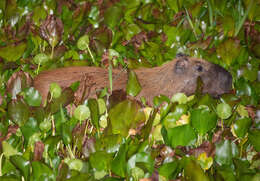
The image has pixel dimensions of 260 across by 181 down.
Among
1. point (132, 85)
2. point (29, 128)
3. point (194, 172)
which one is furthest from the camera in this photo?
point (132, 85)

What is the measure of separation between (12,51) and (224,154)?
147 cm

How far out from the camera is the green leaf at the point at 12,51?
2.29 meters

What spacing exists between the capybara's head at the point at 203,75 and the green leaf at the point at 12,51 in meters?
1.06

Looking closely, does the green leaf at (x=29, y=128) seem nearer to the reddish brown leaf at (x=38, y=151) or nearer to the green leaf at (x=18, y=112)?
the green leaf at (x=18, y=112)

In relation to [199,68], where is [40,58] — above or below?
above

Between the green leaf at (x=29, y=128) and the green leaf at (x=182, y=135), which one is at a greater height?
the green leaf at (x=29, y=128)

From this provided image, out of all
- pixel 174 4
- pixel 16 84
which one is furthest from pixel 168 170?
pixel 174 4

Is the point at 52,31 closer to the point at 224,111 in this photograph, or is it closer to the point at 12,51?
the point at 12,51

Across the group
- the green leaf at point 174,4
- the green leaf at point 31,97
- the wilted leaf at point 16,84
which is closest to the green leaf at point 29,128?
the green leaf at point 31,97

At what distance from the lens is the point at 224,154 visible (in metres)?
1.57

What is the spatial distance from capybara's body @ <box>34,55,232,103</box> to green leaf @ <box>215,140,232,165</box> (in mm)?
838

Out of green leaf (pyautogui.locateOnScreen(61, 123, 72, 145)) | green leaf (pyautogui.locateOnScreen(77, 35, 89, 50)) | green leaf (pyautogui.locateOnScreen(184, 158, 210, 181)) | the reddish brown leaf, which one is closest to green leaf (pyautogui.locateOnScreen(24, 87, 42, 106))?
green leaf (pyautogui.locateOnScreen(61, 123, 72, 145))

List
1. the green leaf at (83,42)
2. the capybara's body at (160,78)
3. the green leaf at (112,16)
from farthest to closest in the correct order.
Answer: the green leaf at (112,16)
the green leaf at (83,42)
the capybara's body at (160,78)

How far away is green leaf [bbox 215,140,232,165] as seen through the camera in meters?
1.57
